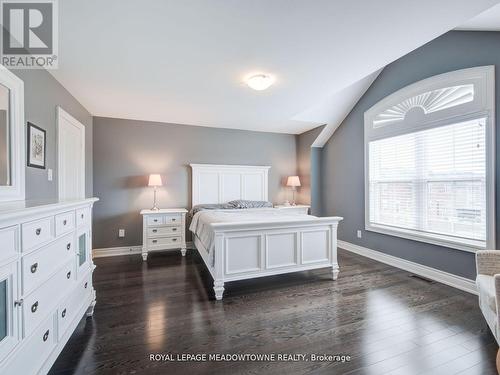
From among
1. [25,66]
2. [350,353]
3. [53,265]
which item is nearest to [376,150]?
A: [350,353]

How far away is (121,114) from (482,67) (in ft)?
15.5

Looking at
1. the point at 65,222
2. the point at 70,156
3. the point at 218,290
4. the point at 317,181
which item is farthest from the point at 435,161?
the point at 70,156

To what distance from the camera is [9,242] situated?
1.00m

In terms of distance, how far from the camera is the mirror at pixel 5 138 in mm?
1704

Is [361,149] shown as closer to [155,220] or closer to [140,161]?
[155,220]

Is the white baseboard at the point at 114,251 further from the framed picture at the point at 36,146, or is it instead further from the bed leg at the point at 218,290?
the bed leg at the point at 218,290

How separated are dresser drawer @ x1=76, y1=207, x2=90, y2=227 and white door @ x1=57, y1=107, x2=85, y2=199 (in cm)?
110

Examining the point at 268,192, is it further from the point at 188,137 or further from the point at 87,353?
the point at 87,353

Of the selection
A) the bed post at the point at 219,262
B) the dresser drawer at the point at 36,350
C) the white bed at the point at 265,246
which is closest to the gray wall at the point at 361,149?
the white bed at the point at 265,246

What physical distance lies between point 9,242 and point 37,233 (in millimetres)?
216

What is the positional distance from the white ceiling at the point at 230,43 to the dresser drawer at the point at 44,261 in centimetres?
154

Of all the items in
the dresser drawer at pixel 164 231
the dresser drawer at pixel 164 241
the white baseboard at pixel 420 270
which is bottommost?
the white baseboard at pixel 420 270

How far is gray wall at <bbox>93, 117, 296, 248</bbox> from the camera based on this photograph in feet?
12.8

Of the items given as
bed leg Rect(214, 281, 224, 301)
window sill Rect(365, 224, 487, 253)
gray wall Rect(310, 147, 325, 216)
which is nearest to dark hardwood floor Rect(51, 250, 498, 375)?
bed leg Rect(214, 281, 224, 301)
